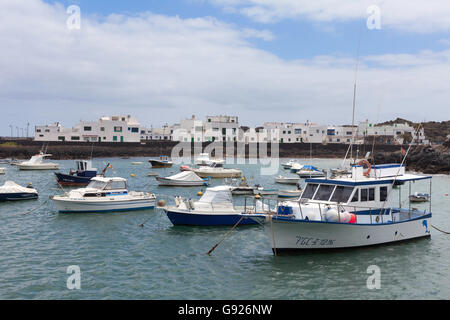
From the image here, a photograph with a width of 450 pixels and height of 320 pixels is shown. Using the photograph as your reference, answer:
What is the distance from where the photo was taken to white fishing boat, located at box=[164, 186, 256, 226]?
23766mm

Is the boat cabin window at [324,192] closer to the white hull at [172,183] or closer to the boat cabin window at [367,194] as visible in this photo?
the boat cabin window at [367,194]

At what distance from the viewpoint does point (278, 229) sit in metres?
17.4

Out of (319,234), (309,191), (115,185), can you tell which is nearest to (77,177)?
(115,185)

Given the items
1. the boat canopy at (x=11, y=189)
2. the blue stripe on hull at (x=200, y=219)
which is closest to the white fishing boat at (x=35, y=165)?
the boat canopy at (x=11, y=189)

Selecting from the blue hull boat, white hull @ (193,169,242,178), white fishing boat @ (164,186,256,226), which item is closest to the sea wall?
white hull @ (193,169,242,178)

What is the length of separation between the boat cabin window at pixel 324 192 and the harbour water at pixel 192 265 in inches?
108

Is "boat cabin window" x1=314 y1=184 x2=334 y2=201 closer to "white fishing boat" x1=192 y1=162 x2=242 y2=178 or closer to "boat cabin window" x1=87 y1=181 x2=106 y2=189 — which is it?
"boat cabin window" x1=87 y1=181 x2=106 y2=189

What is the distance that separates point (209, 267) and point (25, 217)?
1666 centimetres

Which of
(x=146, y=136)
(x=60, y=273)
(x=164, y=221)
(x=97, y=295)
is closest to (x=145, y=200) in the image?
(x=164, y=221)

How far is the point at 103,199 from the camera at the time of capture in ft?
93.1

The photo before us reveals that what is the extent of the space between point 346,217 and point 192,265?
7028mm

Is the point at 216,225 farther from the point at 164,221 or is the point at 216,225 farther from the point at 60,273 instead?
the point at 60,273

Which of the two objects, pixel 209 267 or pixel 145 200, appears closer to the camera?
pixel 209 267

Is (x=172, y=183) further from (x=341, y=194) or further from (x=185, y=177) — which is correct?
(x=341, y=194)
